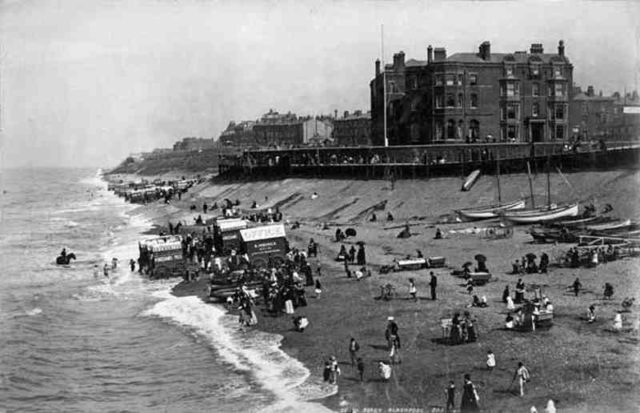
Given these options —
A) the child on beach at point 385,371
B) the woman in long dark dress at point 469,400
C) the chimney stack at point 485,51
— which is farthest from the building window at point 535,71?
the woman in long dark dress at point 469,400

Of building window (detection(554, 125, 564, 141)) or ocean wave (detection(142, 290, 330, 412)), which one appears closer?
ocean wave (detection(142, 290, 330, 412))

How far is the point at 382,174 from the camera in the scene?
69812 mm

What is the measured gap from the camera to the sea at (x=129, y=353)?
22.5m

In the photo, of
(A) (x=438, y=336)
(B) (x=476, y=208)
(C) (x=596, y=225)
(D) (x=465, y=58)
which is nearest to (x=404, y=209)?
(B) (x=476, y=208)

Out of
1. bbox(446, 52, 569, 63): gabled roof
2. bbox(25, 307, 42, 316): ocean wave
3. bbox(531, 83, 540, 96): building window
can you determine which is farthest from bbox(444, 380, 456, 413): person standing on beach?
bbox(531, 83, 540, 96): building window

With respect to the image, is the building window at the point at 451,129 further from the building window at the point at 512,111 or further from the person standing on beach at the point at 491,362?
the person standing on beach at the point at 491,362

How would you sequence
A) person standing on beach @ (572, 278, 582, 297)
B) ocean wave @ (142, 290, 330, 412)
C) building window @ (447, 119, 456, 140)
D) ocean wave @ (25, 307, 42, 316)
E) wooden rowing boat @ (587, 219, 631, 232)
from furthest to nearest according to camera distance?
building window @ (447, 119, 456, 140) < wooden rowing boat @ (587, 219, 631, 232) < ocean wave @ (25, 307, 42, 316) < person standing on beach @ (572, 278, 582, 297) < ocean wave @ (142, 290, 330, 412)

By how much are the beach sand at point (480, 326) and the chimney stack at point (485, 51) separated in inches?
1110

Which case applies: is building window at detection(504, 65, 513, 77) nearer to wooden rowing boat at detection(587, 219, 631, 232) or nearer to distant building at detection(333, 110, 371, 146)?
wooden rowing boat at detection(587, 219, 631, 232)

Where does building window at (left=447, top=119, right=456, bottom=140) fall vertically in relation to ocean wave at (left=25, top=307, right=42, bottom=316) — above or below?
above

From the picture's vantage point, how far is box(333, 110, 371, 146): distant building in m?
154

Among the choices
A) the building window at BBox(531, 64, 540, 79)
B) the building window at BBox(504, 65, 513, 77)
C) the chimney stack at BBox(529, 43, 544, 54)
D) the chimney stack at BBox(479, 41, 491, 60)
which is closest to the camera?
the chimney stack at BBox(479, 41, 491, 60)

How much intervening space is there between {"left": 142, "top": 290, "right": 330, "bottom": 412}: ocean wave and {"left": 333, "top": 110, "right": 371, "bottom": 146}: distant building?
119272 mm

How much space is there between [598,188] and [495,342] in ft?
95.3
